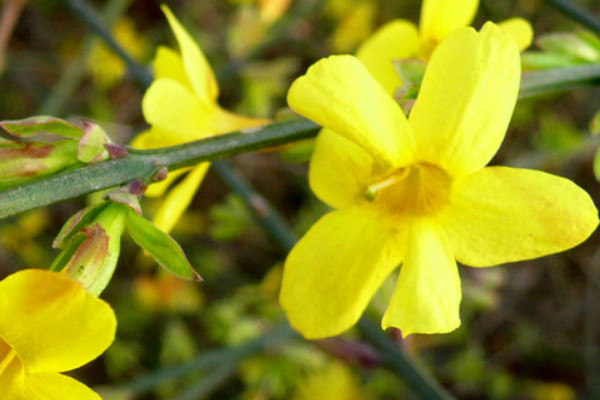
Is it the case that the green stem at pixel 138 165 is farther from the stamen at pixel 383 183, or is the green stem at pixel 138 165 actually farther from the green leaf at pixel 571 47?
the green leaf at pixel 571 47

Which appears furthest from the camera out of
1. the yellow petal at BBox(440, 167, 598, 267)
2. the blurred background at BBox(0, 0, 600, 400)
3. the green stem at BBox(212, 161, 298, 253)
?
the blurred background at BBox(0, 0, 600, 400)

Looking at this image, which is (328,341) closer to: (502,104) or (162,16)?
(502,104)

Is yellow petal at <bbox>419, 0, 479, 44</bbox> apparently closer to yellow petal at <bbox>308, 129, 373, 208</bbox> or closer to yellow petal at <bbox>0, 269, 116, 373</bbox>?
yellow petal at <bbox>308, 129, 373, 208</bbox>

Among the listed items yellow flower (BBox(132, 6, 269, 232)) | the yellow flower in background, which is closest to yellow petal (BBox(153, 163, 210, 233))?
yellow flower (BBox(132, 6, 269, 232))

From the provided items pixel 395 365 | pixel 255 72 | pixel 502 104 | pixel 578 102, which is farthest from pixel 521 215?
pixel 578 102

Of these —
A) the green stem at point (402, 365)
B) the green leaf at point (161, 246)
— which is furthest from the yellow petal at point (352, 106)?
the green stem at point (402, 365)
